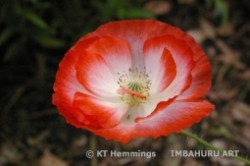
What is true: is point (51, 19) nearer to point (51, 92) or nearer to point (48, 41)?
point (48, 41)

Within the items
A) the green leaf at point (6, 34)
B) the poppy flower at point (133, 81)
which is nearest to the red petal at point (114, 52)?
the poppy flower at point (133, 81)

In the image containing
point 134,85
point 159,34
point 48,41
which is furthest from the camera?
point 48,41

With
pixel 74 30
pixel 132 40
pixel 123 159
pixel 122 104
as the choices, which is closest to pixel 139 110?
pixel 122 104

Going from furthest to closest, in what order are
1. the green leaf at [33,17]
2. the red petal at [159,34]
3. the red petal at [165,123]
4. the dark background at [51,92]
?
1. the dark background at [51,92]
2. the green leaf at [33,17]
3. the red petal at [159,34]
4. the red petal at [165,123]

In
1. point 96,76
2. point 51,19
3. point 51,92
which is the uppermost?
point 51,19

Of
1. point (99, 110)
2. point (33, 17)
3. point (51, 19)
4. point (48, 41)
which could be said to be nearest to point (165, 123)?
point (99, 110)

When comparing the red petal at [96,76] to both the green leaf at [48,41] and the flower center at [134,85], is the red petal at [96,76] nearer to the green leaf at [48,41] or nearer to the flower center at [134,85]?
the flower center at [134,85]

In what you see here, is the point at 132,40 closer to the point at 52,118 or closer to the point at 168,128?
the point at 168,128
